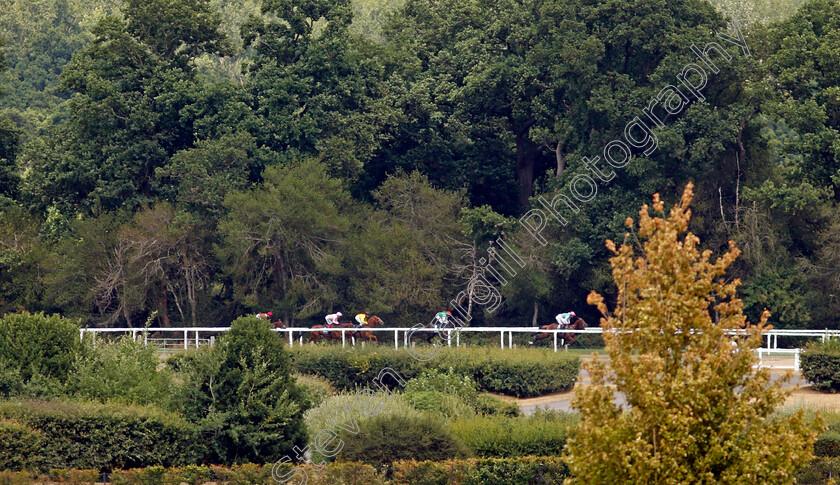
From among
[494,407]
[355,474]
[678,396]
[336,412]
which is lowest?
[355,474]

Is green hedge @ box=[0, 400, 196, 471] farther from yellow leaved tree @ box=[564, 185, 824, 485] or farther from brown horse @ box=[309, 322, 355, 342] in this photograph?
brown horse @ box=[309, 322, 355, 342]

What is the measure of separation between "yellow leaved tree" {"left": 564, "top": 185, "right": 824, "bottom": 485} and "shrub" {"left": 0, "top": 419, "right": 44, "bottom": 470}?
10.2 meters

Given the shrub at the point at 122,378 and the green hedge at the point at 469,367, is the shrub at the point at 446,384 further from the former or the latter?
the shrub at the point at 122,378

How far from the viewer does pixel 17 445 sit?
17219mm

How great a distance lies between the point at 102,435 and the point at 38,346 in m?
4.16

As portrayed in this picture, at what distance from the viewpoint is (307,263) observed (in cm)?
4581

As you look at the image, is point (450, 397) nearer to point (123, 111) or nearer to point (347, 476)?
point (347, 476)

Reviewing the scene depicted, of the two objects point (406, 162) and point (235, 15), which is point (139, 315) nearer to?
point (406, 162)

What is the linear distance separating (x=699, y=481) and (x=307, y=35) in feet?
135

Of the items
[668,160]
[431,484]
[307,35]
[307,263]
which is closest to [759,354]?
[431,484]

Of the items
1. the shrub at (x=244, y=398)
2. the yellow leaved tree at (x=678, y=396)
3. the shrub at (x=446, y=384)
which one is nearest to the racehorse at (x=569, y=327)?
the shrub at (x=446, y=384)

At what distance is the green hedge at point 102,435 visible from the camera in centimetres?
1767

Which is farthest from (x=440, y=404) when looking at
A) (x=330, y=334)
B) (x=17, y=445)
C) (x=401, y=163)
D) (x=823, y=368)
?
(x=401, y=163)

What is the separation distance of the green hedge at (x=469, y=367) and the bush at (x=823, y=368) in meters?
5.66
